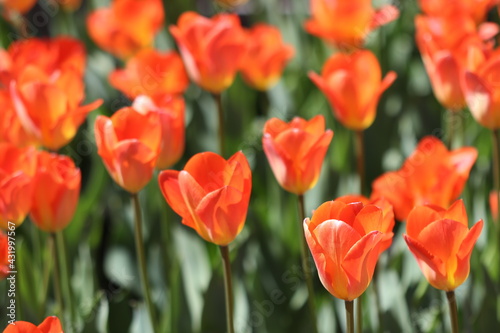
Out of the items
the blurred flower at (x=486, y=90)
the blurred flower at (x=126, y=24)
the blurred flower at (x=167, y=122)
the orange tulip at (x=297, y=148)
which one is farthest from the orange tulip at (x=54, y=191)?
the blurred flower at (x=126, y=24)

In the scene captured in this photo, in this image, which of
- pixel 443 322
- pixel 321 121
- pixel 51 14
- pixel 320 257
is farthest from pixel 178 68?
pixel 51 14

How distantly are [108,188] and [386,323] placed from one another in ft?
2.46

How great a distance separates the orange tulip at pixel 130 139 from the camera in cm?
108

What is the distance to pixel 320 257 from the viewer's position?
0.85m

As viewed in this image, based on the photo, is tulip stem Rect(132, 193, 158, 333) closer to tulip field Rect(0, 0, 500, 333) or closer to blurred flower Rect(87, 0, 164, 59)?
tulip field Rect(0, 0, 500, 333)

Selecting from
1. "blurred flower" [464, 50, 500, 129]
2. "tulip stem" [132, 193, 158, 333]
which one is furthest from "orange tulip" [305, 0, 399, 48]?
"tulip stem" [132, 193, 158, 333]

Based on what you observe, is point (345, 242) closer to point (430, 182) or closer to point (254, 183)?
point (430, 182)

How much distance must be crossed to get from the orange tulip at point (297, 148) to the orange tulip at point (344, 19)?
74 cm

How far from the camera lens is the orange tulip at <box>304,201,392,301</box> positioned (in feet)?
2.71

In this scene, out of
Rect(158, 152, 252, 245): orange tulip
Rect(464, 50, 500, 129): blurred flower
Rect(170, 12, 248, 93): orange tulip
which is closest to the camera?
Rect(158, 152, 252, 245): orange tulip

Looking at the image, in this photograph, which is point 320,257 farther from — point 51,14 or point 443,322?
point 51,14

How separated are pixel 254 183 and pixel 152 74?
319 millimetres

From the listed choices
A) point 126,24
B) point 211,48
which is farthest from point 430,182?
point 126,24

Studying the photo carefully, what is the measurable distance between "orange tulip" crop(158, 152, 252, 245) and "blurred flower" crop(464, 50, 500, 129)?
44 centimetres
